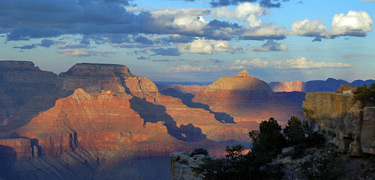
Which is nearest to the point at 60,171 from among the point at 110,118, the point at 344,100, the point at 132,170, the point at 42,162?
the point at 42,162

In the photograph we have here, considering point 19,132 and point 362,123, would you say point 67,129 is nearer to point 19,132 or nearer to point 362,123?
point 19,132

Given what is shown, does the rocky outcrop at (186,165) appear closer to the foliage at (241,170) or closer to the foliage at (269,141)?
the foliage at (241,170)

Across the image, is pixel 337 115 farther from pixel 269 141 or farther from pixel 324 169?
pixel 269 141

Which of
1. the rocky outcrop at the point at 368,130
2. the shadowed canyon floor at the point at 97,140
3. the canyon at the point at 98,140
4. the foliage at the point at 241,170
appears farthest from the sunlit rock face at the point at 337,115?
the canyon at the point at 98,140

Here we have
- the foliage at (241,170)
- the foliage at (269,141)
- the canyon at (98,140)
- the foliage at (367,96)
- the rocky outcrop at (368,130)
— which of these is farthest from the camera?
the canyon at (98,140)

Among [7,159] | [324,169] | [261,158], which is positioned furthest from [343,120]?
[7,159]

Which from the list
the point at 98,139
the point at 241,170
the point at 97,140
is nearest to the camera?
the point at 241,170
